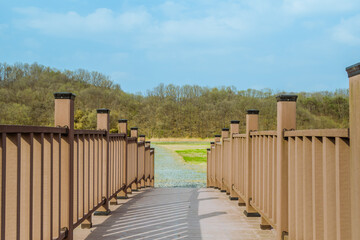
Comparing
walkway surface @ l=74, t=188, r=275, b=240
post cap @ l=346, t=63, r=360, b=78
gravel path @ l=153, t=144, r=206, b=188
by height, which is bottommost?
gravel path @ l=153, t=144, r=206, b=188

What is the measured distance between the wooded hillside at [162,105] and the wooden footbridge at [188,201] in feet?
124

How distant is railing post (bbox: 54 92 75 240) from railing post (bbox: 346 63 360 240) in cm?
240

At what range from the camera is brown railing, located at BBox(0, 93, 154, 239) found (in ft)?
6.41

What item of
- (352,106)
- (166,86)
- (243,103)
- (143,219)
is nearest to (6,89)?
(166,86)

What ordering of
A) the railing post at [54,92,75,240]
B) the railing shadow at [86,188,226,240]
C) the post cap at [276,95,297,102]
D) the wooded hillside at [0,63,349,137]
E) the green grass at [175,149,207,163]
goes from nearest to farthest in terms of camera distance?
the railing post at [54,92,75,240] → the post cap at [276,95,297,102] → the railing shadow at [86,188,226,240] → the green grass at [175,149,207,163] → the wooded hillside at [0,63,349,137]

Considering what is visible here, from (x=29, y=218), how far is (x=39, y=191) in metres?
0.25

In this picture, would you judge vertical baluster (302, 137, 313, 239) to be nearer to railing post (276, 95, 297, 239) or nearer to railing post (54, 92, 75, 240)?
railing post (276, 95, 297, 239)

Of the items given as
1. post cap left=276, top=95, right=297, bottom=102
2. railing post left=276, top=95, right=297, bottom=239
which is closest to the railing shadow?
railing post left=276, top=95, right=297, bottom=239

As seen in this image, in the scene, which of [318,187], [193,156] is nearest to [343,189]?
[318,187]

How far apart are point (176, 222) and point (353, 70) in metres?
3.44

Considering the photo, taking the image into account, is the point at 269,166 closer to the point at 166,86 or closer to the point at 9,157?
the point at 9,157

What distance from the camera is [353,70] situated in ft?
5.62

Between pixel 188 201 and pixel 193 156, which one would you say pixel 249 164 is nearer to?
pixel 188 201

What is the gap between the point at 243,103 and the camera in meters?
54.4
